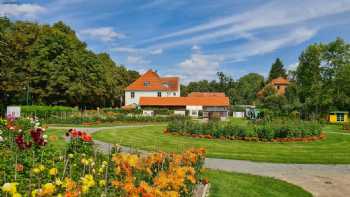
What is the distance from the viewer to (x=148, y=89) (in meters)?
63.0

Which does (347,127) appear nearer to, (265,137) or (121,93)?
(265,137)

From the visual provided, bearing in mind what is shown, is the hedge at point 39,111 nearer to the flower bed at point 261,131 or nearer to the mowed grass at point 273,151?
the mowed grass at point 273,151

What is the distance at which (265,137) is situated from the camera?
18656 mm

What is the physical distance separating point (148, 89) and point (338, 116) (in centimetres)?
3294

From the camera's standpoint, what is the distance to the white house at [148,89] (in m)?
63.1

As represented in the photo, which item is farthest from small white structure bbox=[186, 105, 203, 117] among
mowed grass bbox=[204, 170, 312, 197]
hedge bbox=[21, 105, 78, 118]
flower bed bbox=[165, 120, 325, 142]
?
mowed grass bbox=[204, 170, 312, 197]

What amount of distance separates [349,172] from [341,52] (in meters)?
39.3

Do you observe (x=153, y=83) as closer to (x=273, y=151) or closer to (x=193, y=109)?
(x=193, y=109)

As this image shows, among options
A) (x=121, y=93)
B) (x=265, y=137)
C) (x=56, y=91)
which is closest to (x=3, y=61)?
(x=56, y=91)

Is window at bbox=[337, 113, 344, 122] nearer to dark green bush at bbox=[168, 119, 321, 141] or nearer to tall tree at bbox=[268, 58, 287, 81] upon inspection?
dark green bush at bbox=[168, 119, 321, 141]

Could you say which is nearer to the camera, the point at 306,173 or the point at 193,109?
the point at 306,173

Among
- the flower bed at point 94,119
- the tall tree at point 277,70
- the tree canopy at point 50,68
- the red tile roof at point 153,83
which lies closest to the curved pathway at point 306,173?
the flower bed at point 94,119

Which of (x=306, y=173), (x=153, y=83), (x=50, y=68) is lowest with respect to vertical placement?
(x=306, y=173)

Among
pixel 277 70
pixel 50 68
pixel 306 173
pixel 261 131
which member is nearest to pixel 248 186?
pixel 306 173
